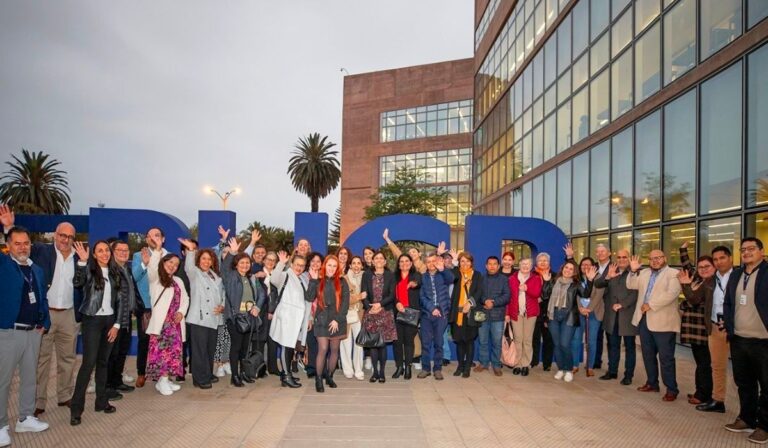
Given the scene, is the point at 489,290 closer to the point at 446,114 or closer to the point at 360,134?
the point at 446,114

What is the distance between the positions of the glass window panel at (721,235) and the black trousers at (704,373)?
375cm

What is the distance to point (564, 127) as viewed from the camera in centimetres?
1591

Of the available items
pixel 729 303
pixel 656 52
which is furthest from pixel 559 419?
pixel 656 52

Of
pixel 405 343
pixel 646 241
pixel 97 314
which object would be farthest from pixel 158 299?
pixel 646 241

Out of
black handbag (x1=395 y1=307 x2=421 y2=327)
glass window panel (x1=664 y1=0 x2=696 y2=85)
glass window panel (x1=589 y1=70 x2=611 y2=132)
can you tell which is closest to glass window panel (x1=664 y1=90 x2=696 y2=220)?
glass window panel (x1=664 y1=0 x2=696 y2=85)

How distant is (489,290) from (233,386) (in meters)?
4.08

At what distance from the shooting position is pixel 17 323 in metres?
4.14

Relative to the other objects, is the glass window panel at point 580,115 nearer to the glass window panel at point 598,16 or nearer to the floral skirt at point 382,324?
the glass window panel at point 598,16

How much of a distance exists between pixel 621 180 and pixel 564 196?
11.4ft

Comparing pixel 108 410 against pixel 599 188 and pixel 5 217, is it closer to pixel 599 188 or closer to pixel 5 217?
pixel 5 217

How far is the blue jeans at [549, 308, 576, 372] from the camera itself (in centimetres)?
693

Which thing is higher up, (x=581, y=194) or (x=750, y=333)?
(x=581, y=194)

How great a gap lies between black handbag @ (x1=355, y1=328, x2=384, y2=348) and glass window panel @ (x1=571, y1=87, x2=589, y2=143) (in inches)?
442

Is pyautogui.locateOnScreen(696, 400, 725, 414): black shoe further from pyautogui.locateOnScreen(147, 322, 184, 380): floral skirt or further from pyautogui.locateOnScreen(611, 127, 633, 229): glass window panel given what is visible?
pyautogui.locateOnScreen(611, 127, 633, 229): glass window panel
